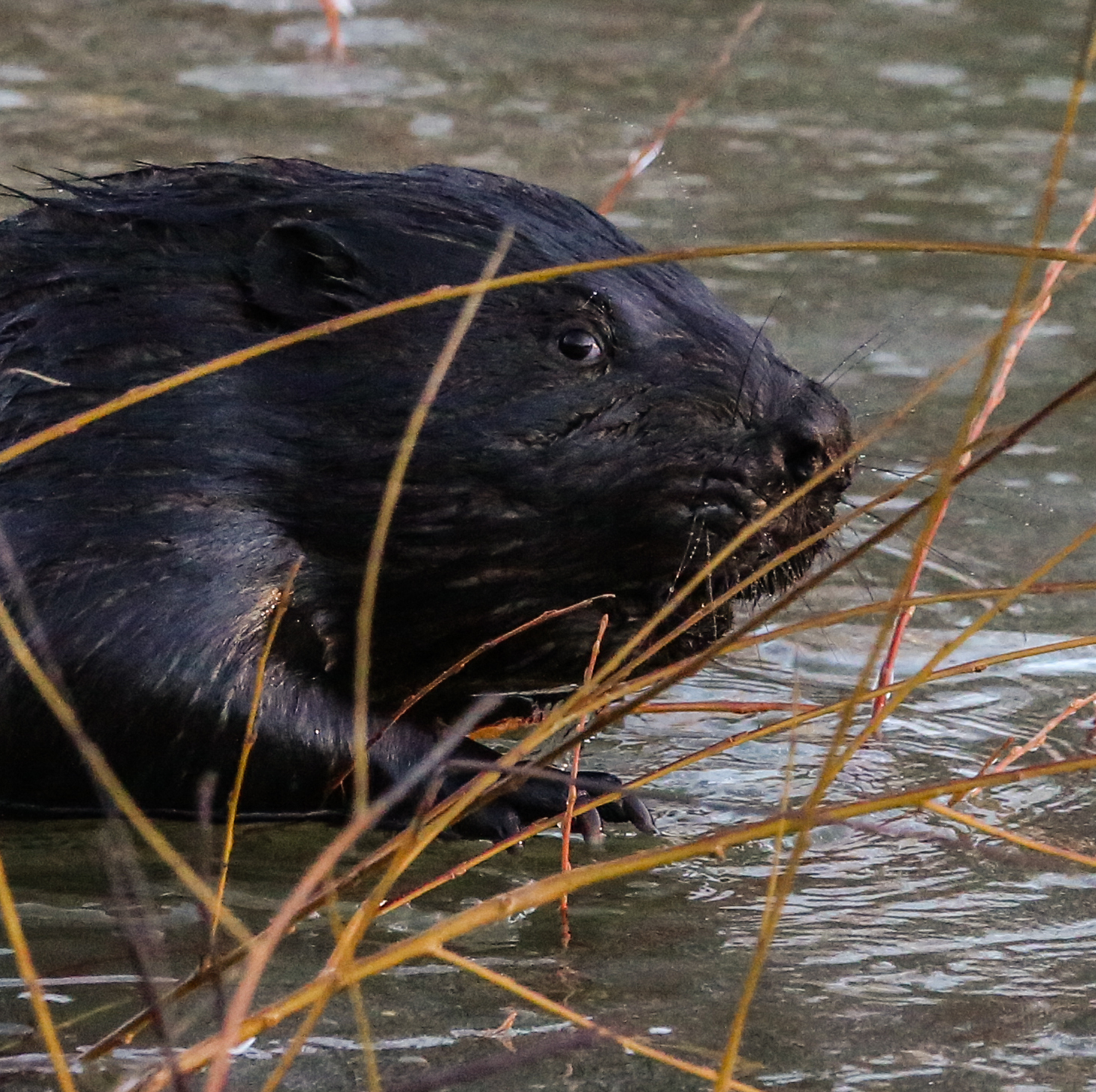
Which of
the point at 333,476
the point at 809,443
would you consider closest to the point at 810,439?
the point at 809,443

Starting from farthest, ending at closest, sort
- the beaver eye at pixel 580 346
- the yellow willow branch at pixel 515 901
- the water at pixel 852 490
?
the beaver eye at pixel 580 346
the water at pixel 852 490
the yellow willow branch at pixel 515 901

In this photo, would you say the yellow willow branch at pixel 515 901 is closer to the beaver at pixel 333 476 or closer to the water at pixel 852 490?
the water at pixel 852 490

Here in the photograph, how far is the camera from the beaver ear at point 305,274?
3510mm

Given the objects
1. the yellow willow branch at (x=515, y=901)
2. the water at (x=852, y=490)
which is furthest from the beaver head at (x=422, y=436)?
the yellow willow branch at (x=515, y=901)

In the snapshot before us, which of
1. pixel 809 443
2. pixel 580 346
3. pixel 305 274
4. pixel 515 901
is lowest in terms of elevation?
pixel 515 901

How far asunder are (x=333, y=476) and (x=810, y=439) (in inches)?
28.7

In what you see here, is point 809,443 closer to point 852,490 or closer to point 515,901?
point 515,901

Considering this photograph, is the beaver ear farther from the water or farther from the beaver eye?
the water

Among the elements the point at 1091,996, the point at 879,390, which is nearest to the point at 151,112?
the point at 879,390

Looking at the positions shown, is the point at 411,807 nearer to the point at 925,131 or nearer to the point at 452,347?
the point at 452,347

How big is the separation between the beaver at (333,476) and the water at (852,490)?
226mm

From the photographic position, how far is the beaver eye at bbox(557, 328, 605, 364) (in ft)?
11.4

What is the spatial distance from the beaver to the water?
0.23 metres

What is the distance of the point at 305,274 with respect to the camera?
3535 millimetres
